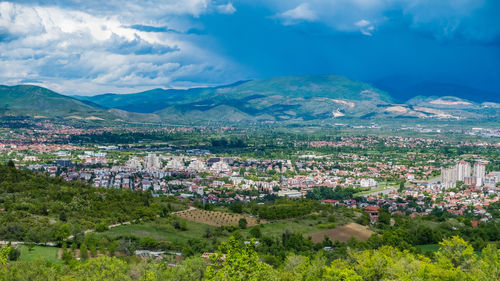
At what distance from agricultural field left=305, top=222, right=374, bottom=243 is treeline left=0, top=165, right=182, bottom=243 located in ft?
40.1

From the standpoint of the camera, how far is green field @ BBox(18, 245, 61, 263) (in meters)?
26.7

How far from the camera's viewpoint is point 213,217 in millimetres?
41688

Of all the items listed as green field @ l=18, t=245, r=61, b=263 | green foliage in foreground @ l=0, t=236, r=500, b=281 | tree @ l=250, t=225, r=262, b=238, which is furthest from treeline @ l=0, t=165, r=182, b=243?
green foliage in foreground @ l=0, t=236, r=500, b=281

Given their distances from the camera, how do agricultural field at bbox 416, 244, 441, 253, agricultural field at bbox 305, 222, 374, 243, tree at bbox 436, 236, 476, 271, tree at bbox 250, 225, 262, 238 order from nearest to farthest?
tree at bbox 436, 236, 476, 271 < agricultural field at bbox 416, 244, 441, 253 < tree at bbox 250, 225, 262, 238 < agricultural field at bbox 305, 222, 374, 243

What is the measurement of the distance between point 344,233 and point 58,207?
20.4 m

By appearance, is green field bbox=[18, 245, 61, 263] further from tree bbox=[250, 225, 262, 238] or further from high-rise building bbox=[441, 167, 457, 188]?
high-rise building bbox=[441, 167, 457, 188]

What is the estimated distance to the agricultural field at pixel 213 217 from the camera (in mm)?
40062

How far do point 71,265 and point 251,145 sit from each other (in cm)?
8507

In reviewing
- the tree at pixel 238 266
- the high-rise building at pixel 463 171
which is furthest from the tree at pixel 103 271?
the high-rise building at pixel 463 171

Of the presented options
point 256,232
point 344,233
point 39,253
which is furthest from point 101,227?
point 344,233

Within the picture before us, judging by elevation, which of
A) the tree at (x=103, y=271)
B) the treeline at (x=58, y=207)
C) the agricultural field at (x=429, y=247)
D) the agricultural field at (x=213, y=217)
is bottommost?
the agricultural field at (x=429, y=247)

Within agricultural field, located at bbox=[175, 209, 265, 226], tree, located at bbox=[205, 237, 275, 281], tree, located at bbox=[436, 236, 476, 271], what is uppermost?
tree, located at bbox=[205, 237, 275, 281]

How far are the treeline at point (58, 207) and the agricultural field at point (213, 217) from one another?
163 cm

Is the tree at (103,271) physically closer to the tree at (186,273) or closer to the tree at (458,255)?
the tree at (186,273)
